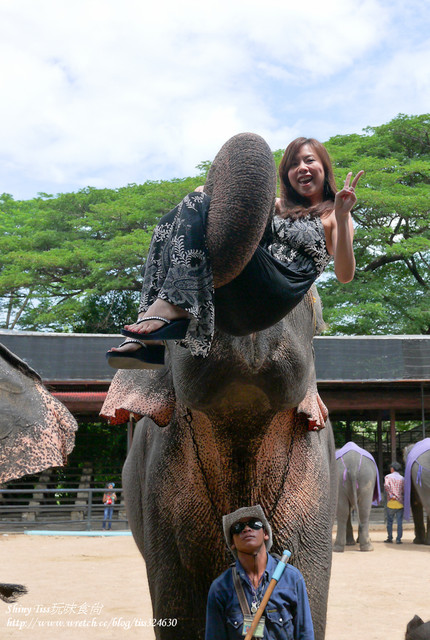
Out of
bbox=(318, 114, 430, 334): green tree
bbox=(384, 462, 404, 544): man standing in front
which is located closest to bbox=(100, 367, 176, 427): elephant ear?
bbox=(384, 462, 404, 544): man standing in front

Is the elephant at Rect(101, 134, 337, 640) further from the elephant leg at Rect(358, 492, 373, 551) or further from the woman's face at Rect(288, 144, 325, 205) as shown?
the elephant leg at Rect(358, 492, 373, 551)

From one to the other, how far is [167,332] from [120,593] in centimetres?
681

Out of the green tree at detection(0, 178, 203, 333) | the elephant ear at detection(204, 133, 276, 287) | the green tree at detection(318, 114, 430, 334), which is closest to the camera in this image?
the elephant ear at detection(204, 133, 276, 287)

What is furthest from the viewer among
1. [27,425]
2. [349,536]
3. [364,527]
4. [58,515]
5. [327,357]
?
[58,515]

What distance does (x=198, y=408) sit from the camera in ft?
6.12

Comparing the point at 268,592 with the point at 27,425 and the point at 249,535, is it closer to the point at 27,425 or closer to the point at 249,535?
the point at 249,535

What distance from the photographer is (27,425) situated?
206 cm

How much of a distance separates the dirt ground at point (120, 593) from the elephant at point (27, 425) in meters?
4.24

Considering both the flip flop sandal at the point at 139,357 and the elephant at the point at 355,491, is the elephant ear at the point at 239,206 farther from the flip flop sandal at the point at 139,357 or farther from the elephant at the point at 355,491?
the elephant at the point at 355,491

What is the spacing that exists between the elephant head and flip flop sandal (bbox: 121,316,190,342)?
2.06ft

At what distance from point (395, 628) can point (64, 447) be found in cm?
481

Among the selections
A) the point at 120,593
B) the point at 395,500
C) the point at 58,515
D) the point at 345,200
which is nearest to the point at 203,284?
the point at 345,200

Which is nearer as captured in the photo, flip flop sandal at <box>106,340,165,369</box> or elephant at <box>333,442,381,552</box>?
flip flop sandal at <box>106,340,165,369</box>

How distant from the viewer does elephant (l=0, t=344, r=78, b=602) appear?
201 cm
